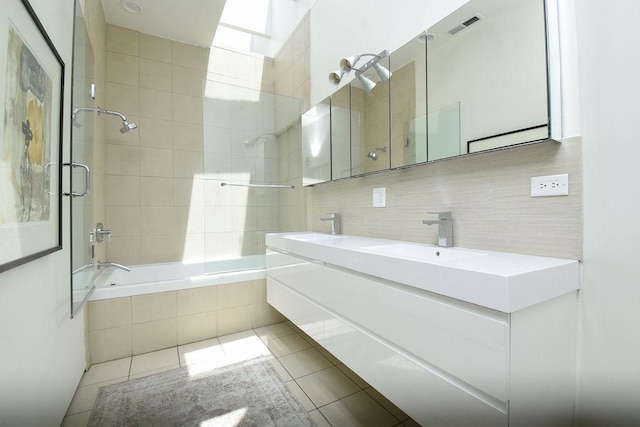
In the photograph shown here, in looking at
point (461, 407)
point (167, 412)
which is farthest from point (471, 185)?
point (167, 412)

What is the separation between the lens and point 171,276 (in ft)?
9.39

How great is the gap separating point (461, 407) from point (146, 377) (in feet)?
5.96

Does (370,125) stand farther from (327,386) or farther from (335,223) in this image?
(327,386)

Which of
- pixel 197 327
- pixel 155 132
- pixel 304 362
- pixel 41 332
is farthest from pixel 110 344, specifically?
pixel 155 132

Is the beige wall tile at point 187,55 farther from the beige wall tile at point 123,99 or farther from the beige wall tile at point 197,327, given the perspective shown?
the beige wall tile at point 197,327

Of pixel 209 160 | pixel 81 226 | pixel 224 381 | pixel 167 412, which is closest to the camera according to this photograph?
pixel 167 412

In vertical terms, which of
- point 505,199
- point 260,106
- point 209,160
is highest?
point 260,106

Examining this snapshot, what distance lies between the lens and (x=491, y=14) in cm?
126

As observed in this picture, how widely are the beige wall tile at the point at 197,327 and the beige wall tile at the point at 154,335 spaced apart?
0.14ft

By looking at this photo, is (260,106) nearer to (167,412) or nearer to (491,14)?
(491,14)

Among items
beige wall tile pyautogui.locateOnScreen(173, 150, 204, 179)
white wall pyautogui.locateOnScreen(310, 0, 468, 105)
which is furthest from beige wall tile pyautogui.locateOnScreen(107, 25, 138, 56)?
white wall pyautogui.locateOnScreen(310, 0, 468, 105)

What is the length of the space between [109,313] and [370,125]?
220cm

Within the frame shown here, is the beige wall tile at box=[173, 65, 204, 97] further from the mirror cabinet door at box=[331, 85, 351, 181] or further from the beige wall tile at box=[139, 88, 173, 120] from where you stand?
the mirror cabinet door at box=[331, 85, 351, 181]

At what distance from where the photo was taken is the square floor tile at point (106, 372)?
1801mm
